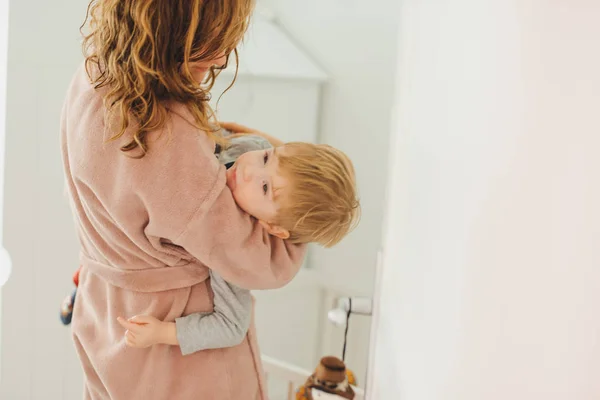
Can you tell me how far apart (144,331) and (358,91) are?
956mm

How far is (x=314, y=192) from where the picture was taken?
101 centimetres

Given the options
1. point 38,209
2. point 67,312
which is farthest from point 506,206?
point 38,209

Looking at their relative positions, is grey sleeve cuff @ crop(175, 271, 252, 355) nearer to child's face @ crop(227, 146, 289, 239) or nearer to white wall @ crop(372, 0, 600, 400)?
child's face @ crop(227, 146, 289, 239)

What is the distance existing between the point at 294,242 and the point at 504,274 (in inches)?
24.4

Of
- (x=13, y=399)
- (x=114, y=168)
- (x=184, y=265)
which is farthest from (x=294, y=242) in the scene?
(x=13, y=399)

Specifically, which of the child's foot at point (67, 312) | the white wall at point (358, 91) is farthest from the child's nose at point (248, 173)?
the white wall at point (358, 91)

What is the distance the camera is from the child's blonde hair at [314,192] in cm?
101

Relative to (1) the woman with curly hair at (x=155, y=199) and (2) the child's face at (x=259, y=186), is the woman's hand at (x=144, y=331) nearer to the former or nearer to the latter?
(1) the woman with curly hair at (x=155, y=199)

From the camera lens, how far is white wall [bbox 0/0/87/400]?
151 cm

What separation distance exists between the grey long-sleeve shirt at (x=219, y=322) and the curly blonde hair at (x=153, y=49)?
0.81 ft

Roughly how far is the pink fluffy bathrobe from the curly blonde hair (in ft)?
0.09

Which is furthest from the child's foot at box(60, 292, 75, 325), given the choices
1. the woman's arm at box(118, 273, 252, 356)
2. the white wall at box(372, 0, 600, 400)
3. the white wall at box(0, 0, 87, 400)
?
the white wall at box(372, 0, 600, 400)

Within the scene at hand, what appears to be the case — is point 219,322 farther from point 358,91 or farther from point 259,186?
point 358,91

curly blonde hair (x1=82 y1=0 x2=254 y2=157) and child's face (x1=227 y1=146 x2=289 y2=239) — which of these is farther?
child's face (x1=227 y1=146 x2=289 y2=239)
